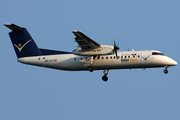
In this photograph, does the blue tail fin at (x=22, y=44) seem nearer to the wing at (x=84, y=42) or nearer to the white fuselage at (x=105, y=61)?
the white fuselage at (x=105, y=61)

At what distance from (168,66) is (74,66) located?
8.57m

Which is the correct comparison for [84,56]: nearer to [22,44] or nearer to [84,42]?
[84,42]

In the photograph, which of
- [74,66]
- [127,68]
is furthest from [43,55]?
[127,68]

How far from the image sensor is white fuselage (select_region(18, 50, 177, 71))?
83.5 feet

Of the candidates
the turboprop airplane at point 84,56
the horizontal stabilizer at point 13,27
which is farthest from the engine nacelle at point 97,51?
the horizontal stabilizer at point 13,27

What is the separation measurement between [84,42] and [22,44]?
6.93 metres

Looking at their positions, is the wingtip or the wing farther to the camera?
the wingtip

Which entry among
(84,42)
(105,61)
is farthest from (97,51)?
(84,42)

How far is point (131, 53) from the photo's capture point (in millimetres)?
26078

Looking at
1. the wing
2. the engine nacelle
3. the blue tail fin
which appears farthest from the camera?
the blue tail fin

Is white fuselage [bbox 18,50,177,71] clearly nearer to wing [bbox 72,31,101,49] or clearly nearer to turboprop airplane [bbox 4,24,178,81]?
turboprop airplane [bbox 4,24,178,81]

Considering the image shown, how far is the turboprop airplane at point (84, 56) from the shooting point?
25422 mm

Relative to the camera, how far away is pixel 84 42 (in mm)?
25375

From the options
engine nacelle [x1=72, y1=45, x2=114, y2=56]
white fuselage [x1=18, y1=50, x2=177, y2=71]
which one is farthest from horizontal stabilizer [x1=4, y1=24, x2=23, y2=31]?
engine nacelle [x1=72, y1=45, x2=114, y2=56]
